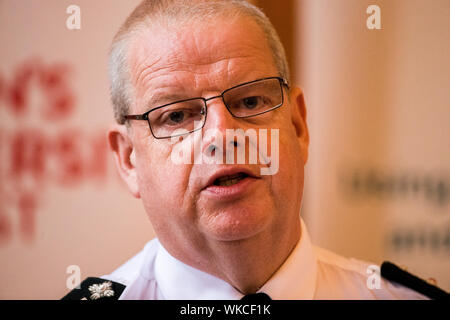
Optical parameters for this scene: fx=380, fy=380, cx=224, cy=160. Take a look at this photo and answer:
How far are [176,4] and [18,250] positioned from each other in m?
1.14

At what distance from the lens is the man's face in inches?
35.7

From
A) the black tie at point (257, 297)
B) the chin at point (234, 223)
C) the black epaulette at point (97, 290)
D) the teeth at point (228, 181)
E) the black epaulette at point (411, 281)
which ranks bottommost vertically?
the black epaulette at point (411, 281)

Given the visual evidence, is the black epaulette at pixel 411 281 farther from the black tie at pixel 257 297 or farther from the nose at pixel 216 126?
the nose at pixel 216 126

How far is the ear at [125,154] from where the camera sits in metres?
1.13

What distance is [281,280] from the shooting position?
106cm

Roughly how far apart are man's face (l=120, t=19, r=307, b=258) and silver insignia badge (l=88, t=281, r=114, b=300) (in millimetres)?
285

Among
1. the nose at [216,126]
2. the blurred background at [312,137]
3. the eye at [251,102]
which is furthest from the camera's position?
the blurred background at [312,137]

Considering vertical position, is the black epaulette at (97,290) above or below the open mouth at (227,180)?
below

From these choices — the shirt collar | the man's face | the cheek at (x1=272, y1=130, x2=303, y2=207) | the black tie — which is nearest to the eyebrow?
the man's face

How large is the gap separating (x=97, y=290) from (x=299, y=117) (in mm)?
816

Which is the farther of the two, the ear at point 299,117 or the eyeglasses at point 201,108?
the ear at point 299,117

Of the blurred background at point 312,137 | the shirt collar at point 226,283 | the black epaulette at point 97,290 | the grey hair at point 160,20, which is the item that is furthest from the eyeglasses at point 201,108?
the blurred background at point 312,137

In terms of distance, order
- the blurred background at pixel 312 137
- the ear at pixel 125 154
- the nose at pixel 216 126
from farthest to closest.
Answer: the blurred background at pixel 312 137 → the ear at pixel 125 154 → the nose at pixel 216 126
